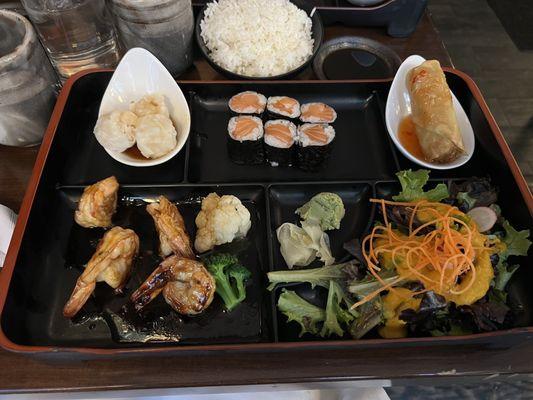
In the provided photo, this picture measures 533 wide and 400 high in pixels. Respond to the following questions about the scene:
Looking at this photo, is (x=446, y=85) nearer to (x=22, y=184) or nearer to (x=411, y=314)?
(x=411, y=314)

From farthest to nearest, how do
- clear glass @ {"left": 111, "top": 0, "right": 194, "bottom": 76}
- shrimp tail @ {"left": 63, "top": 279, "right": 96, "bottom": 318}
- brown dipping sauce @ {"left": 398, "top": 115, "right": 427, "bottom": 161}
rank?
brown dipping sauce @ {"left": 398, "top": 115, "right": 427, "bottom": 161} < clear glass @ {"left": 111, "top": 0, "right": 194, "bottom": 76} < shrimp tail @ {"left": 63, "top": 279, "right": 96, "bottom": 318}

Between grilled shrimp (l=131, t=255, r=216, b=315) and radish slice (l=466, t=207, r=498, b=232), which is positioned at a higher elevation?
grilled shrimp (l=131, t=255, r=216, b=315)

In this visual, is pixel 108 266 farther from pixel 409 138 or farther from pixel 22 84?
pixel 409 138

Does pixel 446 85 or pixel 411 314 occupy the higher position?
pixel 446 85

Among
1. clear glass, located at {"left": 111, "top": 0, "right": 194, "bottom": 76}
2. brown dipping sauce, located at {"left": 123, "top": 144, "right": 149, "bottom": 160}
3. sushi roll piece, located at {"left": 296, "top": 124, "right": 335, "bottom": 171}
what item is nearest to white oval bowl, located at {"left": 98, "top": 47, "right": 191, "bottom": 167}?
clear glass, located at {"left": 111, "top": 0, "right": 194, "bottom": 76}

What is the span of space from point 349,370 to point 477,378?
1.64ft

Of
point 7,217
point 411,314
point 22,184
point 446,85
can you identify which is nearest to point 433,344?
point 411,314

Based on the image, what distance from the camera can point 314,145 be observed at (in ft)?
6.66

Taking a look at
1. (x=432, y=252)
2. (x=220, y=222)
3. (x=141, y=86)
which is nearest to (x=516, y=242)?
(x=432, y=252)

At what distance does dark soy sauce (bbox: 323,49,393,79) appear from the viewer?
243 cm

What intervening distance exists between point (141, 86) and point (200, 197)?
67 centimetres

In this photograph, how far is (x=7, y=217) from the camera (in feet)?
5.82

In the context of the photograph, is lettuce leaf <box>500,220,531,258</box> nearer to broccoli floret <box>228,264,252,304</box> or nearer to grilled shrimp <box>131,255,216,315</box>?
broccoli floret <box>228,264,252,304</box>

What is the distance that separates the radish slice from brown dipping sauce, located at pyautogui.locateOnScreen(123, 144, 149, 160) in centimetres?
149
